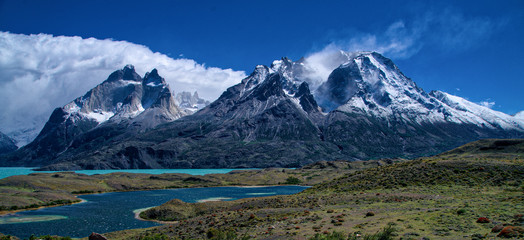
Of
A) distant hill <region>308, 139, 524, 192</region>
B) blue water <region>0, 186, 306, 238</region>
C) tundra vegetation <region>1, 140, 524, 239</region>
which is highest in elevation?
distant hill <region>308, 139, 524, 192</region>

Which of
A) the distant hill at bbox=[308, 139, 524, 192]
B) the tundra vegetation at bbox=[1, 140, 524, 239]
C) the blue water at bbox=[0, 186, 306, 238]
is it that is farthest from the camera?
the blue water at bbox=[0, 186, 306, 238]

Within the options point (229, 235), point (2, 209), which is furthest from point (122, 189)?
point (229, 235)

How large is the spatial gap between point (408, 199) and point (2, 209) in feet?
333

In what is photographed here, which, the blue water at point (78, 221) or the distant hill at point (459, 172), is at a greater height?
the distant hill at point (459, 172)

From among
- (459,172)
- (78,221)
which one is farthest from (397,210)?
(78,221)

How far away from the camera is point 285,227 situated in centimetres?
4562

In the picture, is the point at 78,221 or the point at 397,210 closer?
the point at 397,210

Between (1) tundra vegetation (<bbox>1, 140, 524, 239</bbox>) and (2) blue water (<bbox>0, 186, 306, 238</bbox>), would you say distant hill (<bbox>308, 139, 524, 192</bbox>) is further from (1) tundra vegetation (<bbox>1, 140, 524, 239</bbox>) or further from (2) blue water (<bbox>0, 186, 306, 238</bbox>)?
(2) blue water (<bbox>0, 186, 306, 238</bbox>)

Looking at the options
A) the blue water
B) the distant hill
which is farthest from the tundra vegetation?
the blue water

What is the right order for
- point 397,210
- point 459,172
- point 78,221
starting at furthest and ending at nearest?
point 78,221 < point 459,172 < point 397,210

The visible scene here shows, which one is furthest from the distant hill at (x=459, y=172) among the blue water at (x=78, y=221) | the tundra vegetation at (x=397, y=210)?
the blue water at (x=78, y=221)

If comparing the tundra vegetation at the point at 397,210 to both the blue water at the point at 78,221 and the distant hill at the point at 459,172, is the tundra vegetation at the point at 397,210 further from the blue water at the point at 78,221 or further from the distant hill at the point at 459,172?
the blue water at the point at 78,221

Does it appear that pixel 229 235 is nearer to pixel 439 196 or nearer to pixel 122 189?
pixel 439 196

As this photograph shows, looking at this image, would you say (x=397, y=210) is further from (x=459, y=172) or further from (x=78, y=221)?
(x=78, y=221)
